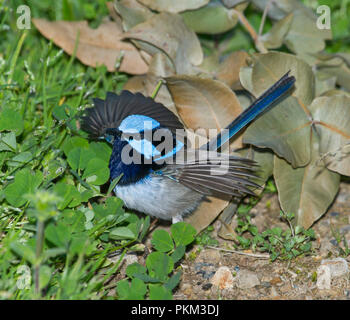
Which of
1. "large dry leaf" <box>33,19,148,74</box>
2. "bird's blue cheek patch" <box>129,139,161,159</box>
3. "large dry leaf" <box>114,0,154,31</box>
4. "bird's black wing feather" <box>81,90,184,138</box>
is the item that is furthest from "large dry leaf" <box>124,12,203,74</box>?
"bird's blue cheek patch" <box>129,139,161,159</box>

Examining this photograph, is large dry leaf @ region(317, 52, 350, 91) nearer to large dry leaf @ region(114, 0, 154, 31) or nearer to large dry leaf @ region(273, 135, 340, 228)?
large dry leaf @ region(273, 135, 340, 228)

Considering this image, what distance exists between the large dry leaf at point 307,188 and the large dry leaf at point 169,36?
40.3 inches

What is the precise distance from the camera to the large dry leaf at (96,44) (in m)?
4.11

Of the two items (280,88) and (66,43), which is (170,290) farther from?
(66,43)

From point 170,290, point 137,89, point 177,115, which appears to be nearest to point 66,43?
point 137,89

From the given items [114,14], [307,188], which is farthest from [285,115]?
[114,14]

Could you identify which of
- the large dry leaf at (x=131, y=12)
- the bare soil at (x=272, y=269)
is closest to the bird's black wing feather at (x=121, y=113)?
the large dry leaf at (x=131, y=12)

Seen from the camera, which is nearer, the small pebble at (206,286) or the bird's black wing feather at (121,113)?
the small pebble at (206,286)

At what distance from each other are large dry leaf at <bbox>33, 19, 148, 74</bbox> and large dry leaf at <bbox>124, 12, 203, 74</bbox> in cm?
33

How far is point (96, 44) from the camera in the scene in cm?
420

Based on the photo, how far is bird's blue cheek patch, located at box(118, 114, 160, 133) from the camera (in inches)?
123

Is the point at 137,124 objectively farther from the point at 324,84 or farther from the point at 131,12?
the point at 324,84

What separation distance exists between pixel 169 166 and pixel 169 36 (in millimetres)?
1133

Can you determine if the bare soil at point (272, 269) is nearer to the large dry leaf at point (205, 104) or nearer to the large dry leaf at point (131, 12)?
the large dry leaf at point (205, 104)
